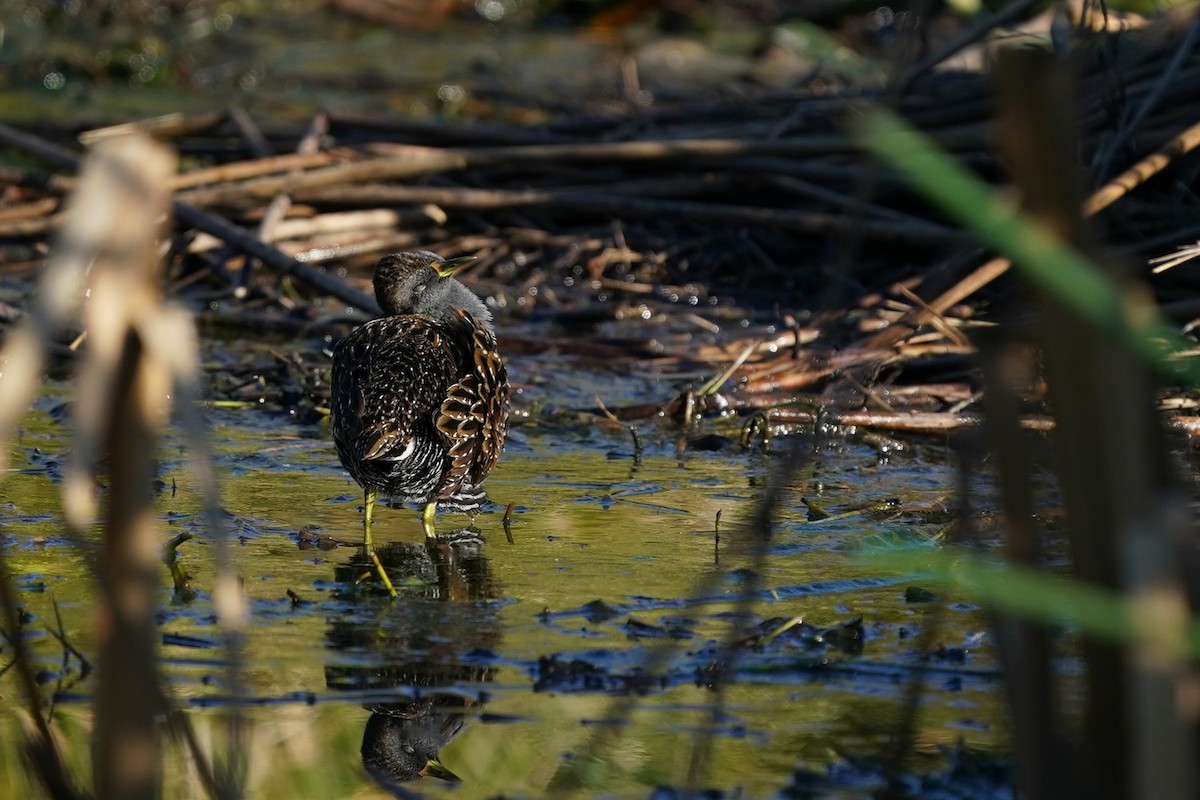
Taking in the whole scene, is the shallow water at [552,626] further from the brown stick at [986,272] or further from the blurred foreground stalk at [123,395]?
the brown stick at [986,272]

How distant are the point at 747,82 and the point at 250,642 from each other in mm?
9107

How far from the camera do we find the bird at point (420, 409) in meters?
5.09

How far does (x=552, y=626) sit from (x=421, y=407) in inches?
40.3

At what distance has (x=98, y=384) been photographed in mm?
2039

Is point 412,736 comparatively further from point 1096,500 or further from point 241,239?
point 241,239

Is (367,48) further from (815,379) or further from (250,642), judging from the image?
(250,642)

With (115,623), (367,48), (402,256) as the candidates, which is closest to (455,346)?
(402,256)

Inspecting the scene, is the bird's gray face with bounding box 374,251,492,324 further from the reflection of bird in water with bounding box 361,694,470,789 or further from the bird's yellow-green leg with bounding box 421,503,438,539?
the reflection of bird in water with bounding box 361,694,470,789

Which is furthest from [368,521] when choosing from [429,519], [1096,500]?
[1096,500]

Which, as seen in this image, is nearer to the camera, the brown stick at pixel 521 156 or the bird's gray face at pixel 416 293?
the bird's gray face at pixel 416 293

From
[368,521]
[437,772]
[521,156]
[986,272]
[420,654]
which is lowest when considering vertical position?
[437,772]

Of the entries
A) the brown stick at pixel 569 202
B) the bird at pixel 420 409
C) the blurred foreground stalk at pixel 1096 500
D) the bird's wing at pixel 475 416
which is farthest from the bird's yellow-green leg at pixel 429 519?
the brown stick at pixel 569 202

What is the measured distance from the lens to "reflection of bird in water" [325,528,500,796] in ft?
12.0

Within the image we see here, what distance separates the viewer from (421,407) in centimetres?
519
